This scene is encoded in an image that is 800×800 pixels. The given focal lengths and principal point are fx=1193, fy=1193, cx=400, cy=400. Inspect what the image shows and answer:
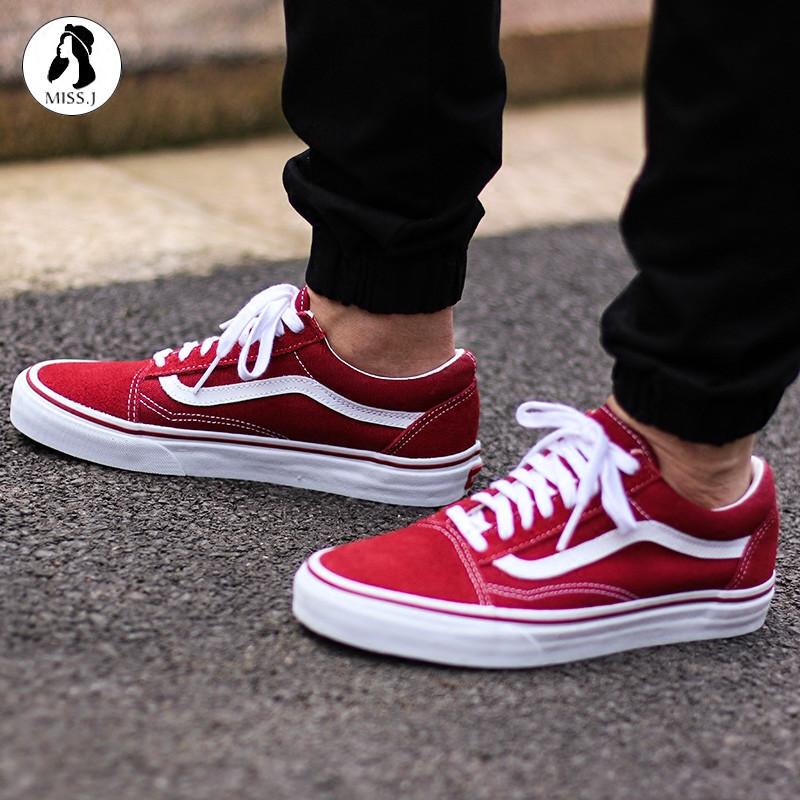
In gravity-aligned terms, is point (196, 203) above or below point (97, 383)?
below

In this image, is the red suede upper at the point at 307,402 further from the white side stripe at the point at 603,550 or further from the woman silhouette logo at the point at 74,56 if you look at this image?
the woman silhouette logo at the point at 74,56

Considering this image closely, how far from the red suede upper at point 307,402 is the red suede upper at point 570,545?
0.20 m

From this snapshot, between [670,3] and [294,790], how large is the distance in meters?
0.62

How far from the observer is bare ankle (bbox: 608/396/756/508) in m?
1.00

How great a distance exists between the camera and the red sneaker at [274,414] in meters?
1.23

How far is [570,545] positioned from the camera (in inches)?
39.8

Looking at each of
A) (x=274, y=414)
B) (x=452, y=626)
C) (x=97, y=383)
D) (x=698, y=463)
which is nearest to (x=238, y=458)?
(x=274, y=414)

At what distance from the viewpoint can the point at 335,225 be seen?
1167 millimetres

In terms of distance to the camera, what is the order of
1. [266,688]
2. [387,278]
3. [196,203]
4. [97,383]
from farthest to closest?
1. [196,203]
2. [97,383]
3. [387,278]
4. [266,688]

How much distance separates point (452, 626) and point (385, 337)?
35 centimetres

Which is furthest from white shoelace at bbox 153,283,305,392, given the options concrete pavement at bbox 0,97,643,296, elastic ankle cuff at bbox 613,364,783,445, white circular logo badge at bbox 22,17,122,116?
white circular logo badge at bbox 22,17,122,116

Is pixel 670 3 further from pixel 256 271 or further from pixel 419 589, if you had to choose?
pixel 256 271

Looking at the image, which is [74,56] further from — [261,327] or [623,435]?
[623,435]

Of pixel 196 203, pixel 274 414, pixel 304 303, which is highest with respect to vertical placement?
pixel 304 303
